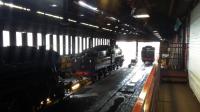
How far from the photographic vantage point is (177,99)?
42.4ft

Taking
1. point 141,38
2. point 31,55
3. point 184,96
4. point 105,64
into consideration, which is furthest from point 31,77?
point 141,38

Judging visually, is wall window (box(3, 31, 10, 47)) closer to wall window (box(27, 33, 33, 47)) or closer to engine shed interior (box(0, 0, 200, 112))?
engine shed interior (box(0, 0, 200, 112))

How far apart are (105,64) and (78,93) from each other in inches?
362

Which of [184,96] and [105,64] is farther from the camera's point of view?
[105,64]

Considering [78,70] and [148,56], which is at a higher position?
[148,56]

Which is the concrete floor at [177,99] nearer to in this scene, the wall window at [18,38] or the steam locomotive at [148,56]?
the wall window at [18,38]

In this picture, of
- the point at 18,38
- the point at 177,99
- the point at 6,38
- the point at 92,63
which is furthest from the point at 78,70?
the point at 177,99

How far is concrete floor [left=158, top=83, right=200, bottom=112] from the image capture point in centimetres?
1117

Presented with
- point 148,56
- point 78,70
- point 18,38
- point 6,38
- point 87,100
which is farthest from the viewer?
point 148,56

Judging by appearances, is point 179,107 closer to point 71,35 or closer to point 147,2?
point 147,2

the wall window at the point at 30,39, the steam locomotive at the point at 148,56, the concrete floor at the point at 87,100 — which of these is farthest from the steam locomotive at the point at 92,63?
the steam locomotive at the point at 148,56

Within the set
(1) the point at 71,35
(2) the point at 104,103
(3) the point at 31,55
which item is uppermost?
(1) the point at 71,35

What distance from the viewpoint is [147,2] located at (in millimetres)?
11172

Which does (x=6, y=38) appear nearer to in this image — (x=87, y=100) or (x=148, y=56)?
(x=87, y=100)
